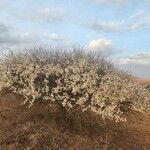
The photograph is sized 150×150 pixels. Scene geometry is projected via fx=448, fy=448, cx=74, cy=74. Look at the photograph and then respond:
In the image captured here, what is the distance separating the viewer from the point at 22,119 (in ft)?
65.1

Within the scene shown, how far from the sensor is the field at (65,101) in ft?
58.3

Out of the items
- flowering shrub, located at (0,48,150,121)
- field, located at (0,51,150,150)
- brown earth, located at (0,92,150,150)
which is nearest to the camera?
brown earth, located at (0,92,150,150)

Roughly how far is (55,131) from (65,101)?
51.3 inches

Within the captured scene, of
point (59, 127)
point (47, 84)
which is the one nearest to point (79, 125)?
point (59, 127)

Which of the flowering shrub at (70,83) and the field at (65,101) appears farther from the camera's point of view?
the flowering shrub at (70,83)

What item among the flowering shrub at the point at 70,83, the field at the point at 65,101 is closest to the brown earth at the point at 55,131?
the field at the point at 65,101

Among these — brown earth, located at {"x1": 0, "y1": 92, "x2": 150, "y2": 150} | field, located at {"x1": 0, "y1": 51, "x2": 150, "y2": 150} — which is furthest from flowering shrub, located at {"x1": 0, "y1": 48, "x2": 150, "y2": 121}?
brown earth, located at {"x1": 0, "y1": 92, "x2": 150, "y2": 150}

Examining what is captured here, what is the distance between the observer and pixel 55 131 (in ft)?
60.2

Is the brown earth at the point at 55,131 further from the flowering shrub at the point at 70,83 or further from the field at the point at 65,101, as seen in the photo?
the flowering shrub at the point at 70,83

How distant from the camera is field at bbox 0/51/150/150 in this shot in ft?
58.3

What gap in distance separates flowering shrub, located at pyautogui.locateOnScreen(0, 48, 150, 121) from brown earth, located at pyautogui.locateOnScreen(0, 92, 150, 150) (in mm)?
932

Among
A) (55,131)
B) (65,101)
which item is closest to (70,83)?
(65,101)

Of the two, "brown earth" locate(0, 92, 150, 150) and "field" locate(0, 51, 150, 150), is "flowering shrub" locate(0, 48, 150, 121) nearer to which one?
"field" locate(0, 51, 150, 150)

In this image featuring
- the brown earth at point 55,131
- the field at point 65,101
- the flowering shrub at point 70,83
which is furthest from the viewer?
the flowering shrub at point 70,83
